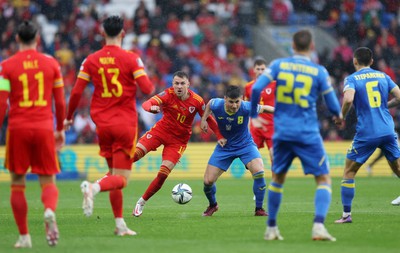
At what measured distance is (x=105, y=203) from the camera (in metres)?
16.6

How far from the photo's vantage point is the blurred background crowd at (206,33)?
93.0 ft

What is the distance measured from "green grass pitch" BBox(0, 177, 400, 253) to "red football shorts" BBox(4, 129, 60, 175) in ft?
3.01

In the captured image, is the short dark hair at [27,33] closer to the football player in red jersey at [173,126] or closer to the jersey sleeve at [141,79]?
the jersey sleeve at [141,79]

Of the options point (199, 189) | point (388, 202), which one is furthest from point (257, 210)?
point (199, 189)

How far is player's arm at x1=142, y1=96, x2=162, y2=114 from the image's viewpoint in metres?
12.6

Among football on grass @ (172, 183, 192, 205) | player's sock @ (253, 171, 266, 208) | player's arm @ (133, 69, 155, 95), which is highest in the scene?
player's arm @ (133, 69, 155, 95)

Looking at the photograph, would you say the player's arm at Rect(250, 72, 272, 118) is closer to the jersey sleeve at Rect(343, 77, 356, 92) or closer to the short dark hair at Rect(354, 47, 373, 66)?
the jersey sleeve at Rect(343, 77, 356, 92)

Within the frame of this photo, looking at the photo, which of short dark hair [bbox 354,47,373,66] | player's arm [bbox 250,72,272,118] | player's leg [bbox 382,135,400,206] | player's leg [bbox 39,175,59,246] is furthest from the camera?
player's leg [bbox 382,135,400,206]

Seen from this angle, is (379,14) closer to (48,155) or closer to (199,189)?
(199,189)

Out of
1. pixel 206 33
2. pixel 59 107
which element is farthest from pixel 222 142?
pixel 206 33

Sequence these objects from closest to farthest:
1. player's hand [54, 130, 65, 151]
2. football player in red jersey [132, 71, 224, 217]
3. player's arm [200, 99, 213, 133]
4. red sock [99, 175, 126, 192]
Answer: player's hand [54, 130, 65, 151] < red sock [99, 175, 126, 192] < player's arm [200, 99, 213, 133] < football player in red jersey [132, 71, 224, 217]

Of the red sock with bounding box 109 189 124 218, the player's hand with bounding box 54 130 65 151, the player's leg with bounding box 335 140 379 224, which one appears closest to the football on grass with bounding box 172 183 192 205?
the player's leg with bounding box 335 140 379 224

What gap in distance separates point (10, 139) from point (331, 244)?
3.83 m

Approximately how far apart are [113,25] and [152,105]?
308 cm
